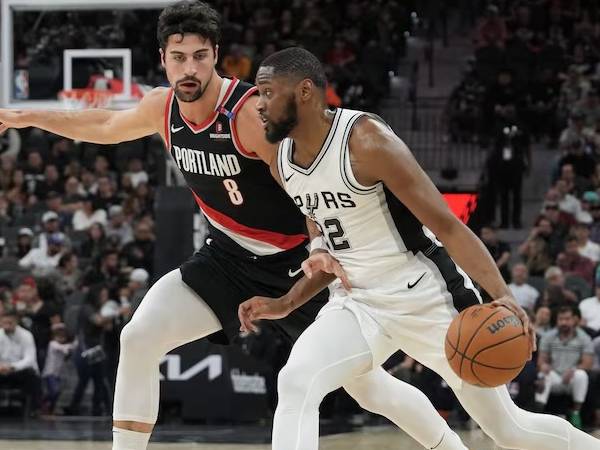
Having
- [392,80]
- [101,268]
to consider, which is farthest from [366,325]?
[392,80]

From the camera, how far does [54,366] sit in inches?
489

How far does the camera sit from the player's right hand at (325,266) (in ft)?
16.4

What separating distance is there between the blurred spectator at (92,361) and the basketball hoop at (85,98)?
2667mm

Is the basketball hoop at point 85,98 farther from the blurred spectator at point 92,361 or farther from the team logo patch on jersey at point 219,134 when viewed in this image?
the team logo patch on jersey at point 219,134

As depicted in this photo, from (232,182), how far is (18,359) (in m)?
7.34

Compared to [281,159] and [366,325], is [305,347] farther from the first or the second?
[281,159]

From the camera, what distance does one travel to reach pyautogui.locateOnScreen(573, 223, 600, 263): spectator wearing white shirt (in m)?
12.8

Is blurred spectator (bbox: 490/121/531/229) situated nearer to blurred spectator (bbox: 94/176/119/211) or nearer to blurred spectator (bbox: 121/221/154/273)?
blurred spectator (bbox: 121/221/154/273)

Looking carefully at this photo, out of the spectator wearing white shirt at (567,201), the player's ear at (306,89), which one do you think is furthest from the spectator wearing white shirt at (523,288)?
the player's ear at (306,89)

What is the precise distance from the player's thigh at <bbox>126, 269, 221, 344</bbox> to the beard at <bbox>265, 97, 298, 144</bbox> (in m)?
1.10

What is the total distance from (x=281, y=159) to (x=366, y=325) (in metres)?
0.80

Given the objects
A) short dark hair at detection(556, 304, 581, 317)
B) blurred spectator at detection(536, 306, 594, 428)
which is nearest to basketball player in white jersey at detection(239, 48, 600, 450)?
blurred spectator at detection(536, 306, 594, 428)

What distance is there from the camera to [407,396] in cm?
538

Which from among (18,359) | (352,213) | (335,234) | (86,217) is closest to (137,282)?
(18,359)
